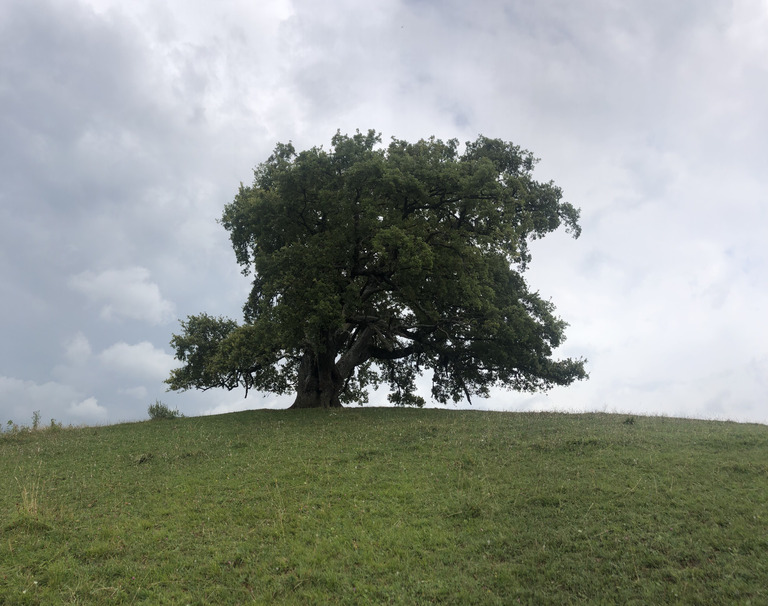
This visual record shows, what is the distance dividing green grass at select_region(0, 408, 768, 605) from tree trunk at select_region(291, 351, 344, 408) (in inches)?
422

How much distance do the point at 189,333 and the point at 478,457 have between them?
24.8 m

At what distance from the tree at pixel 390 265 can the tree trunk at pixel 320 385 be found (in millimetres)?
71

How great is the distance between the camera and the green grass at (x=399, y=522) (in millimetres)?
8438

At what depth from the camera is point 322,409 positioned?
26547mm

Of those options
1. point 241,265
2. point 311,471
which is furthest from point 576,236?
point 311,471

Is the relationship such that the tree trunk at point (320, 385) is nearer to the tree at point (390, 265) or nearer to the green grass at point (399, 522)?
the tree at point (390, 265)

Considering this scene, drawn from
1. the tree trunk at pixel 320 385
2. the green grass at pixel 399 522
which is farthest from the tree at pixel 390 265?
the green grass at pixel 399 522

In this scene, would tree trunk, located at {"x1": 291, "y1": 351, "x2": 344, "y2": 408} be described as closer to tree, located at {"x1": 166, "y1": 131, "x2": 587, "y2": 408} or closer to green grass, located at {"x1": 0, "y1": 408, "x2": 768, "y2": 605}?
tree, located at {"x1": 166, "y1": 131, "x2": 587, "y2": 408}

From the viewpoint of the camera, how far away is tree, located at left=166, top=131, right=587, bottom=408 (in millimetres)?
24031

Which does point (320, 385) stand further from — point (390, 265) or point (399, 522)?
point (399, 522)

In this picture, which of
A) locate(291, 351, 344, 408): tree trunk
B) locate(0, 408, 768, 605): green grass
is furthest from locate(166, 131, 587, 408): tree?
locate(0, 408, 768, 605): green grass

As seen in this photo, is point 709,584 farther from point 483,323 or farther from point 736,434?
point 483,323

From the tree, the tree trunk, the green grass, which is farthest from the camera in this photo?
the tree trunk

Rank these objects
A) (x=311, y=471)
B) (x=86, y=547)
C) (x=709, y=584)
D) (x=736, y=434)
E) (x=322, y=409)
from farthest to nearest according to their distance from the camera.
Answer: (x=322, y=409)
(x=736, y=434)
(x=311, y=471)
(x=86, y=547)
(x=709, y=584)
